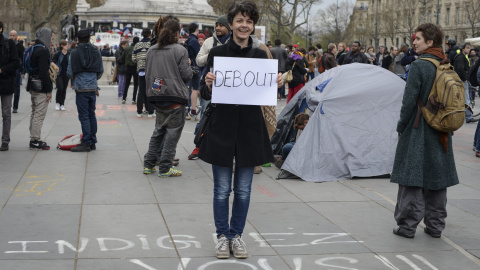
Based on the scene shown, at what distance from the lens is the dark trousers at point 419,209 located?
617 cm

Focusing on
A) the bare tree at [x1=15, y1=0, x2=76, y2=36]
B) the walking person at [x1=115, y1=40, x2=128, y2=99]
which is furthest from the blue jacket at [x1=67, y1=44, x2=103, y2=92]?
the bare tree at [x1=15, y1=0, x2=76, y2=36]

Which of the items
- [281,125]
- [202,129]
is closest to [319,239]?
[202,129]

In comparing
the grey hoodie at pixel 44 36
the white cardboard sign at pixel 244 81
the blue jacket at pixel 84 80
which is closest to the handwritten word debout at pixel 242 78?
the white cardboard sign at pixel 244 81

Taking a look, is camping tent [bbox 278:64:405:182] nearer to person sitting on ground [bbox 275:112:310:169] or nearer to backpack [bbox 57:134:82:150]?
person sitting on ground [bbox 275:112:310:169]

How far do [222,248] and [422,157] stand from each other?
1.96 metres

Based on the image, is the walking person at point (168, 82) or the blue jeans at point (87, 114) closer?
the walking person at point (168, 82)

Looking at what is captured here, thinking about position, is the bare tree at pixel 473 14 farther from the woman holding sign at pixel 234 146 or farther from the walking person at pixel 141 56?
the woman holding sign at pixel 234 146

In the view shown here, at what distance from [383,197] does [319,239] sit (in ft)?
6.89

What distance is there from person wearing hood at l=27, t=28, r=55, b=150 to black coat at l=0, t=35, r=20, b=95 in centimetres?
37

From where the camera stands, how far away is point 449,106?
5.99m

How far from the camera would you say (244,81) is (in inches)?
215

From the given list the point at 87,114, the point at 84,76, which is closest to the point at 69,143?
the point at 87,114

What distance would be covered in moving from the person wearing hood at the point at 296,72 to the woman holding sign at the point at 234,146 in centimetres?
1245

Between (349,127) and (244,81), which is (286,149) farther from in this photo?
(244,81)
